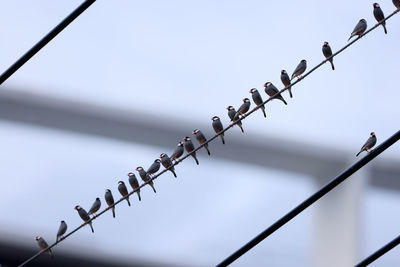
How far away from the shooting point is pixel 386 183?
12.6 meters

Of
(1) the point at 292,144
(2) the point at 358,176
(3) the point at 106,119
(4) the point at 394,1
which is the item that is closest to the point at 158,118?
(3) the point at 106,119

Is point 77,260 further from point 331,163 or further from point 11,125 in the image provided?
point 331,163

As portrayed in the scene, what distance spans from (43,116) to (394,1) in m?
5.83

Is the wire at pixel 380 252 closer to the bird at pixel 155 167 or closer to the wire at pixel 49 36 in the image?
the wire at pixel 49 36

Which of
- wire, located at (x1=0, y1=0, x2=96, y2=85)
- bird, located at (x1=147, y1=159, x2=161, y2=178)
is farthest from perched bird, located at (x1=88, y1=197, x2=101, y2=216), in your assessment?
wire, located at (x1=0, y1=0, x2=96, y2=85)

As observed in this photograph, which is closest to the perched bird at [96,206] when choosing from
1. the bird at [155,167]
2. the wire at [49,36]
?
the bird at [155,167]

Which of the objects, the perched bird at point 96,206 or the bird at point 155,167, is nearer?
the bird at point 155,167

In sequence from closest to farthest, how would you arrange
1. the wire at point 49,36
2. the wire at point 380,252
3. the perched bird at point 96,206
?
the wire at point 49,36 → the wire at point 380,252 → the perched bird at point 96,206

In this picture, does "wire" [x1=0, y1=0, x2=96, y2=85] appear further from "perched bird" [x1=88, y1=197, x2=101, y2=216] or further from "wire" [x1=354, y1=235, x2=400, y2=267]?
"perched bird" [x1=88, y1=197, x2=101, y2=216]

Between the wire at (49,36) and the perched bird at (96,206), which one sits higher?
the perched bird at (96,206)

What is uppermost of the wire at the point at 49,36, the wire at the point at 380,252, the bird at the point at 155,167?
the bird at the point at 155,167

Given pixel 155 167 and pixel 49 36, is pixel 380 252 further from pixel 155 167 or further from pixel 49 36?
pixel 155 167

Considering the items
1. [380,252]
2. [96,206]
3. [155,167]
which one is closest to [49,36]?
[380,252]

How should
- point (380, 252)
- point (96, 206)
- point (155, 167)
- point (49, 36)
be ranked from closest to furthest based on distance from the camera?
point (49, 36) → point (380, 252) → point (155, 167) → point (96, 206)
